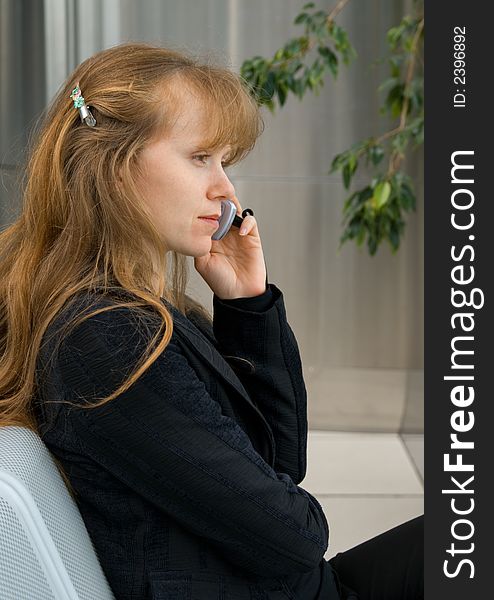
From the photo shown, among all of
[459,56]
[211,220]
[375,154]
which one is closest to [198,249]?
[211,220]

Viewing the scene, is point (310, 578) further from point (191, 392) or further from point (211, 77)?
point (211, 77)

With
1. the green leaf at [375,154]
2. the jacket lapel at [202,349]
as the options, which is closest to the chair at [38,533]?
the jacket lapel at [202,349]

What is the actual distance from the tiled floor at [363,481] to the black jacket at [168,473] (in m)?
1.61

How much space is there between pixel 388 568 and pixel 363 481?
201 cm

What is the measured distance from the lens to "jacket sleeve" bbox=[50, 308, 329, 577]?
968mm

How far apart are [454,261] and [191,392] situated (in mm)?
311

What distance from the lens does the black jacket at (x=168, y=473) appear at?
972 millimetres

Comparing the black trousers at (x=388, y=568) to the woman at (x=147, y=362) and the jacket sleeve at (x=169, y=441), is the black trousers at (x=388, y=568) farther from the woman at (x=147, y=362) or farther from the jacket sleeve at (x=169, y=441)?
the jacket sleeve at (x=169, y=441)

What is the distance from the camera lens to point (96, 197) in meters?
1.10

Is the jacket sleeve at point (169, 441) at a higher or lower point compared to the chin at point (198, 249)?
lower

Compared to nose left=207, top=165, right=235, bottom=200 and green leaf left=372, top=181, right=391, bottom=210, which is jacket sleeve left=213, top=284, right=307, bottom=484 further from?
green leaf left=372, top=181, right=391, bottom=210

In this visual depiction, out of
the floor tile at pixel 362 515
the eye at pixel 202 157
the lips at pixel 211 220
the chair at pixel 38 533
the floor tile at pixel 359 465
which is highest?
the eye at pixel 202 157

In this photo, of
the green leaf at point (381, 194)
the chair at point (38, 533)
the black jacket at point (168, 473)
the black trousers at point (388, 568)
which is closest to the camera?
the chair at point (38, 533)

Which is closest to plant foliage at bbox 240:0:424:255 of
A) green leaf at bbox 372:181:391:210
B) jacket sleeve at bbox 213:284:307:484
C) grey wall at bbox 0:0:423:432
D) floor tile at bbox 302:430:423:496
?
green leaf at bbox 372:181:391:210
